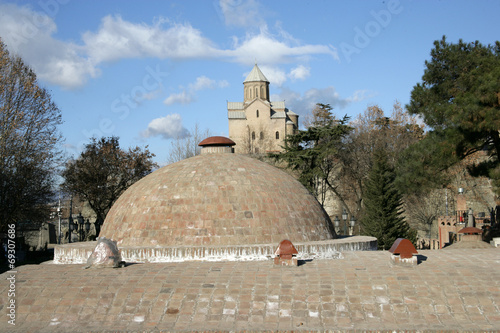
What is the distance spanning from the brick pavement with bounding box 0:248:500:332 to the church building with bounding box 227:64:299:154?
177 feet

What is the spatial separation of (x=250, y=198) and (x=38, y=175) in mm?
13934

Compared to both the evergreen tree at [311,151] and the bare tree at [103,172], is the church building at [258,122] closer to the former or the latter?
the evergreen tree at [311,151]

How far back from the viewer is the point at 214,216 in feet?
44.4

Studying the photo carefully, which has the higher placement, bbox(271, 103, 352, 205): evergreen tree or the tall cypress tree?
bbox(271, 103, 352, 205): evergreen tree

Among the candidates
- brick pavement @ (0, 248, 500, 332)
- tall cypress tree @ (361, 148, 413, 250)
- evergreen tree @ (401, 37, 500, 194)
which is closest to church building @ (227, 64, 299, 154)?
tall cypress tree @ (361, 148, 413, 250)

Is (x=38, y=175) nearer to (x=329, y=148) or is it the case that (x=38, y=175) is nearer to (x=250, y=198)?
(x=250, y=198)

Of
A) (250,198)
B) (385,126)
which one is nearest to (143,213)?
(250,198)

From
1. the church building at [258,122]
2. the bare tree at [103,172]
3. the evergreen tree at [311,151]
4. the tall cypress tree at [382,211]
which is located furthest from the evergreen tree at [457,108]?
the church building at [258,122]

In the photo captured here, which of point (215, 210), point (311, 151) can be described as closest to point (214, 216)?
point (215, 210)

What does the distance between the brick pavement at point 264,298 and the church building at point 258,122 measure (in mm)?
53858

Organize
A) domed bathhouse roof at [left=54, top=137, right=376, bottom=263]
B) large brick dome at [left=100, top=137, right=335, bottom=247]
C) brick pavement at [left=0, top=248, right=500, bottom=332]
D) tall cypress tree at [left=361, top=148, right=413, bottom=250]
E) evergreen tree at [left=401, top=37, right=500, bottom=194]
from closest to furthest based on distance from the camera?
brick pavement at [left=0, top=248, right=500, bottom=332]
domed bathhouse roof at [left=54, top=137, right=376, bottom=263]
large brick dome at [left=100, top=137, right=335, bottom=247]
evergreen tree at [left=401, top=37, right=500, bottom=194]
tall cypress tree at [left=361, top=148, right=413, bottom=250]

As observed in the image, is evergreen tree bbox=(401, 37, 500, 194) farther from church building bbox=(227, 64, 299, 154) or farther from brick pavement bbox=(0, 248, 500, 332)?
church building bbox=(227, 64, 299, 154)

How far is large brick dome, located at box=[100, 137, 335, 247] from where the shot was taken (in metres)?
13.3

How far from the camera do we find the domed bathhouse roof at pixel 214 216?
12.7m
